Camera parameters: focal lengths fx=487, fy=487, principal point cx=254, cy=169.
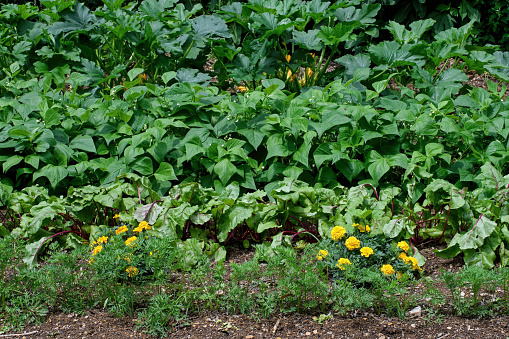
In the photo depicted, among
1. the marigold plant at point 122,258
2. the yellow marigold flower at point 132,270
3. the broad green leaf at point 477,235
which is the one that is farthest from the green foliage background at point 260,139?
the yellow marigold flower at point 132,270

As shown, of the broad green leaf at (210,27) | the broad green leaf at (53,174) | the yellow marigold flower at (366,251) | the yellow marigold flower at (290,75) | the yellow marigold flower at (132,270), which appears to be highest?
the broad green leaf at (210,27)

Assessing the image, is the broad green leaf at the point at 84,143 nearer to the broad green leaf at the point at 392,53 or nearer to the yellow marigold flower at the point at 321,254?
the yellow marigold flower at the point at 321,254

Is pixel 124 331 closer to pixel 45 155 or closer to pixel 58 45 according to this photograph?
pixel 45 155

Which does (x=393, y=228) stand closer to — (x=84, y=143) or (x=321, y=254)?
(x=321, y=254)

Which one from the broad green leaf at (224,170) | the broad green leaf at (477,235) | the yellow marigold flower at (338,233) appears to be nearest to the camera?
the yellow marigold flower at (338,233)

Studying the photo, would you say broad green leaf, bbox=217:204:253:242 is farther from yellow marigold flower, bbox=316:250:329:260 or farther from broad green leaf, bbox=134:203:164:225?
yellow marigold flower, bbox=316:250:329:260

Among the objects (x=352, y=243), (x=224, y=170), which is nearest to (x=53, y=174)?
(x=224, y=170)

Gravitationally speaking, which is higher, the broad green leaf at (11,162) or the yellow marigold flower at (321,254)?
the yellow marigold flower at (321,254)

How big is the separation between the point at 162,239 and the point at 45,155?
1576 mm

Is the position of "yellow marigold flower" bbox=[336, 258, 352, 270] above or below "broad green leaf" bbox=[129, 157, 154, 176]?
above

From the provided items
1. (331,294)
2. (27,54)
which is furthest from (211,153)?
(27,54)

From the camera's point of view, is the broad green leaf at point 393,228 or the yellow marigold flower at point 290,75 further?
the yellow marigold flower at point 290,75

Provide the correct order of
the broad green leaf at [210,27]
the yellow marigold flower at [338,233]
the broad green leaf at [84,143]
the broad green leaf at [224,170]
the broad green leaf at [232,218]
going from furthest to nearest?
the broad green leaf at [210,27] < the broad green leaf at [84,143] < the broad green leaf at [224,170] < the broad green leaf at [232,218] < the yellow marigold flower at [338,233]

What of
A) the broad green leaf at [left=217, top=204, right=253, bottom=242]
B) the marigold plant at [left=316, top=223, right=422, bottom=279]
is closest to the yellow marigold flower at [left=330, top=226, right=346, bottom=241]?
the marigold plant at [left=316, top=223, right=422, bottom=279]
